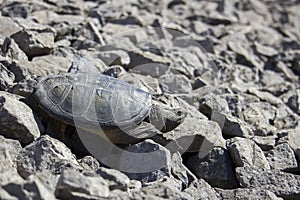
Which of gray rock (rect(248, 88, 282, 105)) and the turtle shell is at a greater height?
the turtle shell

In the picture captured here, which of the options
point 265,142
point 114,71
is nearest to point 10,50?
point 114,71

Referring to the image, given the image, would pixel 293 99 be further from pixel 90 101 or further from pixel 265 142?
pixel 90 101

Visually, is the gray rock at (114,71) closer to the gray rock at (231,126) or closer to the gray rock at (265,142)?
the gray rock at (231,126)

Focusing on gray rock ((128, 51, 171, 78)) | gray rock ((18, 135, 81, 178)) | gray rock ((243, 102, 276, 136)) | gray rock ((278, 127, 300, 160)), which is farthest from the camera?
gray rock ((128, 51, 171, 78))

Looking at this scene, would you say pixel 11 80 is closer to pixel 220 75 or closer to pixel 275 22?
pixel 220 75

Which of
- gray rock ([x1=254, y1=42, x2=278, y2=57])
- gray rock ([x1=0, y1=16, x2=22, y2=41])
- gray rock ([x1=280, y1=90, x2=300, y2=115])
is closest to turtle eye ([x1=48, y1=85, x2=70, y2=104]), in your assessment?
gray rock ([x1=0, y1=16, x2=22, y2=41])

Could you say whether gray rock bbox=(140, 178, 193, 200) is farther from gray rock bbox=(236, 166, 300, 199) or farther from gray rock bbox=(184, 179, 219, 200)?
gray rock bbox=(236, 166, 300, 199)

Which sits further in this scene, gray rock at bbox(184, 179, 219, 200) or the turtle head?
the turtle head
